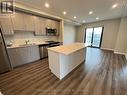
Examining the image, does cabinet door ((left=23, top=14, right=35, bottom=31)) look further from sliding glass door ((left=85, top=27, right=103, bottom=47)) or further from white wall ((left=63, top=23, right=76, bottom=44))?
sliding glass door ((left=85, top=27, right=103, bottom=47))

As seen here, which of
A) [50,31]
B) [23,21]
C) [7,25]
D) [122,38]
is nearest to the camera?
[7,25]

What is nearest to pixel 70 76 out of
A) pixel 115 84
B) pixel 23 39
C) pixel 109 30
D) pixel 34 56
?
pixel 115 84

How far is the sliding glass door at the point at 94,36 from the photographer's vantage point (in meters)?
6.86

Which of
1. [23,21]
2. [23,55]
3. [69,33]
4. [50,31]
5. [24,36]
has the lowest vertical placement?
[23,55]

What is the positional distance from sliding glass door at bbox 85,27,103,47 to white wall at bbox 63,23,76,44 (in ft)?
5.29

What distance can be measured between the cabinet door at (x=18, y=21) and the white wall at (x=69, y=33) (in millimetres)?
4344

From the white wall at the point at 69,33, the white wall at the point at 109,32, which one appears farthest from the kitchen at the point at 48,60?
the white wall at the point at 69,33

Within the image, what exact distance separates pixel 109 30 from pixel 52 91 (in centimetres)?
680

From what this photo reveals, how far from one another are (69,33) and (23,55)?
565 centimetres

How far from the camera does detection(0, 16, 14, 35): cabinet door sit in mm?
2691

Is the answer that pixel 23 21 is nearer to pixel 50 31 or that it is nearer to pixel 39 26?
pixel 39 26

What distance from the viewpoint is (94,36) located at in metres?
7.29

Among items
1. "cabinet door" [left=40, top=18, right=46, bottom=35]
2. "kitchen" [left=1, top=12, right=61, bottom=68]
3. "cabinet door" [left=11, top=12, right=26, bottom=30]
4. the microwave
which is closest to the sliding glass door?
the microwave

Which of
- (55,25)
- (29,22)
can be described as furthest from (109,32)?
(29,22)
